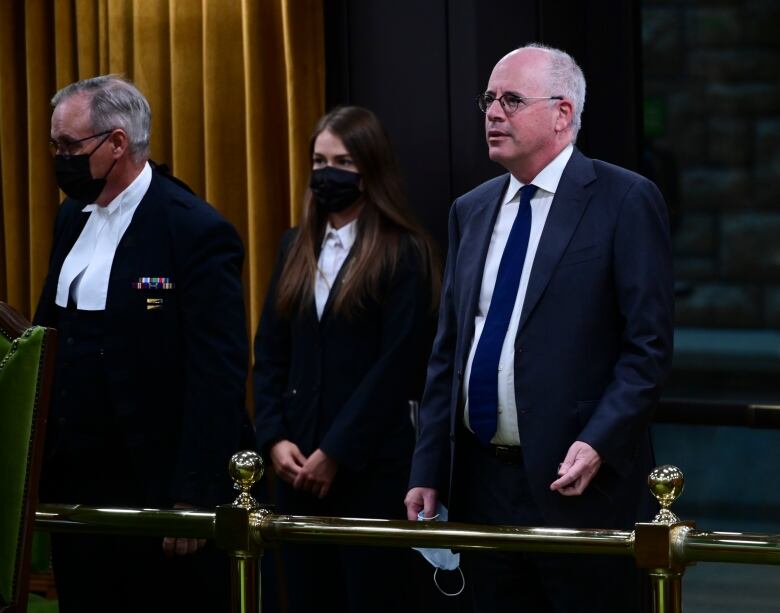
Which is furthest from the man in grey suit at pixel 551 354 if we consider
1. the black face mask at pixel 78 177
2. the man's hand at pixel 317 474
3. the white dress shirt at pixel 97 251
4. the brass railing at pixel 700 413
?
the brass railing at pixel 700 413

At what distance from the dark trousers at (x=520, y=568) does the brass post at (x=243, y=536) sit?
1.91 ft

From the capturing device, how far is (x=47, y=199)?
5141mm

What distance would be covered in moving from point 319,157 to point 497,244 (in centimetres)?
106

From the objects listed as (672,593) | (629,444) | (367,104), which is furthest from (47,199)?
(672,593)

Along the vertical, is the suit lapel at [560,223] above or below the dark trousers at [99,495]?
above

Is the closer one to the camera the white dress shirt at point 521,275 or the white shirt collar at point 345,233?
the white dress shirt at point 521,275

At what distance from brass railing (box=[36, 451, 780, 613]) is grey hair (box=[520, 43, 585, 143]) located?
1016 mm

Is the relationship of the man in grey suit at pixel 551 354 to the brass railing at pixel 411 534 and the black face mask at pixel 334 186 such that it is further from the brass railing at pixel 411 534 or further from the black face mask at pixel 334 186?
the black face mask at pixel 334 186

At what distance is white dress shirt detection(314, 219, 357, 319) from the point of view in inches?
163

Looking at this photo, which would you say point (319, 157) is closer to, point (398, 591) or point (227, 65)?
point (227, 65)

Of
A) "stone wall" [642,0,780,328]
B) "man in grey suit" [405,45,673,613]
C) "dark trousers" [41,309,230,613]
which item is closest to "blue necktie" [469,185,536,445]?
"man in grey suit" [405,45,673,613]

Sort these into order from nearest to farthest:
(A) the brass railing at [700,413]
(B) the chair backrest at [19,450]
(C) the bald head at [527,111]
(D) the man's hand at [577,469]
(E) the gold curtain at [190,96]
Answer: (B) the chair backrest at [19,450], (D) the man's hand at [577,469], (C) the bald head at [527,111], (E) the gold curtain at [190,96], (A) the brass railing at [700,413]

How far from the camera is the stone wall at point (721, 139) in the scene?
18.4ft

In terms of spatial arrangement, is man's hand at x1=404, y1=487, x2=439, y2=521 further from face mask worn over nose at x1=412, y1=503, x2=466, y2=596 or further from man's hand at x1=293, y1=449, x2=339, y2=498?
man's hand at x1=293, y1=449, x2=339, y2=498
